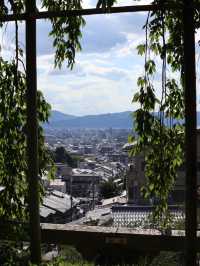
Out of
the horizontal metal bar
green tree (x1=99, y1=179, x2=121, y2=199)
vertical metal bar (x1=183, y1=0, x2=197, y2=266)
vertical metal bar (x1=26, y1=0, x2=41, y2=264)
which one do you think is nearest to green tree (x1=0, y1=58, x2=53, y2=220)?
vertical metal bar (x1=26, y1=0, x2=41, y2=264)

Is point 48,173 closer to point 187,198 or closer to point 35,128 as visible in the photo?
point 35,128

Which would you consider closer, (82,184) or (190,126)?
(190,126)

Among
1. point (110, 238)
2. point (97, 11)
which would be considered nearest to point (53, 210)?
point (110, 238)

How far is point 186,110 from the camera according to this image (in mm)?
3543

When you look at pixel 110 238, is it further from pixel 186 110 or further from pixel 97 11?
pixel 97 11

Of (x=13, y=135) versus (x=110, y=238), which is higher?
(x=13, y=135)

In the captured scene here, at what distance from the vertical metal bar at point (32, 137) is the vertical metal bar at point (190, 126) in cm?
118

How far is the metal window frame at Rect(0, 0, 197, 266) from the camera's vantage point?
11.5ft

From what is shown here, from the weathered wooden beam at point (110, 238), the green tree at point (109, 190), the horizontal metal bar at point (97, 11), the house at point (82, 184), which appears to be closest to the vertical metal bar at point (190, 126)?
the horizontal metal bar at point (97, 11)

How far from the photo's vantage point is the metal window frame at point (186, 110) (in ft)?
11.5

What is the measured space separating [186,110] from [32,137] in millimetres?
1230

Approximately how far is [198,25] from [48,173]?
1798mm

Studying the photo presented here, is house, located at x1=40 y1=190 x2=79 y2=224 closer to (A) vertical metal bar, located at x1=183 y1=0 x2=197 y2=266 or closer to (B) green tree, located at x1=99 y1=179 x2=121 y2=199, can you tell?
(A) vertical metal bar, located at x1=183 y1=0 x2=197 y2=266

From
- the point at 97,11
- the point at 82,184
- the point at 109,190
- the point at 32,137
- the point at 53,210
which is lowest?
the point at 82,184
